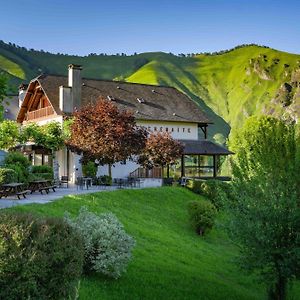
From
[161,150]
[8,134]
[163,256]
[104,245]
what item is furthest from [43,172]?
[104,245]

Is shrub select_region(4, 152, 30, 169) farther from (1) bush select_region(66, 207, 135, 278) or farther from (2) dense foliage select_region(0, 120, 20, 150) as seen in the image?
(1) bush select_region(66, 207, 135, 278)

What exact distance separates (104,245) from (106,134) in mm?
23223

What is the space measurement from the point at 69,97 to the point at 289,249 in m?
36.0

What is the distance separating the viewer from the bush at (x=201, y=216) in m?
29.1

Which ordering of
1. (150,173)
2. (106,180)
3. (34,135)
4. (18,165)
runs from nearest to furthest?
(18,165) < (106,180) < (34,135) < (150,173)

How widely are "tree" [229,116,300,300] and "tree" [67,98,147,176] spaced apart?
22.2m

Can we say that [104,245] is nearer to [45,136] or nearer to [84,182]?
[84,182]

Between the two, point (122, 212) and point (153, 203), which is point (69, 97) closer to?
point (153, 203)

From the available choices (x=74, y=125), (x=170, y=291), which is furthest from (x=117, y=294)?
(x=74, y=125)

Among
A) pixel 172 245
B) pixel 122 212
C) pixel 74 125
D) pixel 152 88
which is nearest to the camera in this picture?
pixel 172 245

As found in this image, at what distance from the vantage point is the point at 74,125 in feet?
127

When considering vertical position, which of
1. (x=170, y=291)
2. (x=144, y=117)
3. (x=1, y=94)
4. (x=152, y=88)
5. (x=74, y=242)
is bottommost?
(x=170, y=291)

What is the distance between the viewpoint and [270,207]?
14016 millimetres

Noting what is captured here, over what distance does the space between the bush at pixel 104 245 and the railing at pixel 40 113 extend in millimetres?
34935
